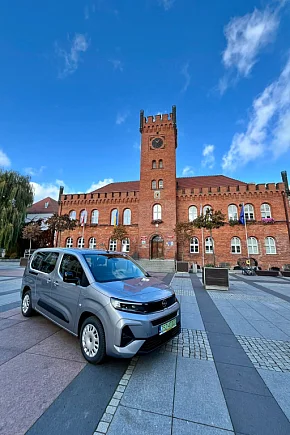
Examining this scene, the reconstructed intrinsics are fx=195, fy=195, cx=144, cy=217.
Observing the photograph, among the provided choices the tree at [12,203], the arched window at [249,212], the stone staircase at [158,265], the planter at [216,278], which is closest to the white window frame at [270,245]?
the arched window at [249,212]

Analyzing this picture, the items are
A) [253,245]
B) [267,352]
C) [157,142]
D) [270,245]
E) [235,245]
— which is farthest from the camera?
[157,142]

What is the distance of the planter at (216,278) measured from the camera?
9.23 m

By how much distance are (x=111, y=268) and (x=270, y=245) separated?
24.3 metres

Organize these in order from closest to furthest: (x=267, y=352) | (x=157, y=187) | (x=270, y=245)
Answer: (x=267, y=352), (x=270, y=245), (x=157, y=187)

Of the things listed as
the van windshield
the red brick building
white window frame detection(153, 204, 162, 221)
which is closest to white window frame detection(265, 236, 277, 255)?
the red brick building

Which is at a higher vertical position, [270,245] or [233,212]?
[233,212]

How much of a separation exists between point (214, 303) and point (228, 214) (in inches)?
768

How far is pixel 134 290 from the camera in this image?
Result: 10.2 ft

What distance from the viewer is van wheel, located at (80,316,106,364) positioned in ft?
9.12

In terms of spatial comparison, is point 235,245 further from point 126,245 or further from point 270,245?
point 126,245

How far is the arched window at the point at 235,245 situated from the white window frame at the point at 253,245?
42.6 inches

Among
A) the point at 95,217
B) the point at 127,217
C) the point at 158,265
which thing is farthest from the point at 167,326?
the point at 95,217

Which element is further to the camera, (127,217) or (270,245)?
(127,217)

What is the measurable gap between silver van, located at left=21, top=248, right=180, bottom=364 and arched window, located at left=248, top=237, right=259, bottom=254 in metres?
22.4
